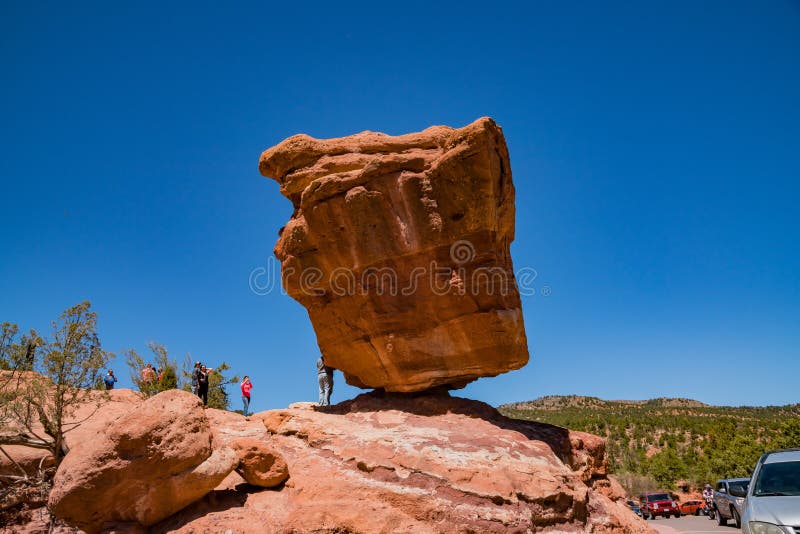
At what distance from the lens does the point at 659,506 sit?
98.9 ft

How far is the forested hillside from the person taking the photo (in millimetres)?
42250

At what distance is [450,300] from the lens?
42.4 ft

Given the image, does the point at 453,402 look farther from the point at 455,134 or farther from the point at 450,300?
the point at 455,134

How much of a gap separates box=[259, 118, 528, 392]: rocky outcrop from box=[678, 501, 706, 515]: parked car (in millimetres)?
27564

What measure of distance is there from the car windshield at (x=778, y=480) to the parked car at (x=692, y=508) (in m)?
29.6

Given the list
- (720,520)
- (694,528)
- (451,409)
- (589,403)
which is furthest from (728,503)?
(589,403)

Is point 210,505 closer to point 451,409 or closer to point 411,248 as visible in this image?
point 451,409

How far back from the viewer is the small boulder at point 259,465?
968cm

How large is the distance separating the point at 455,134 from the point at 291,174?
4.60 metres

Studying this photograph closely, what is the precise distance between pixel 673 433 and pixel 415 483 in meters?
64.3

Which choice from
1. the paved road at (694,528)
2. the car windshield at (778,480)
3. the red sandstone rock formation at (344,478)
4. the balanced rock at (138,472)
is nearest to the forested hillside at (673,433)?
the paved road at (694,528)

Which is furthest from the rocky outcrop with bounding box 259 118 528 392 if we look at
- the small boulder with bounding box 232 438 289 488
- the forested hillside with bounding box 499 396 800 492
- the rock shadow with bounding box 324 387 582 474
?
the forested hillside with bounding box 499 396 800 492

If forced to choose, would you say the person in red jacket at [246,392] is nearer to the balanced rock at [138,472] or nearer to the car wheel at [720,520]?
the balanced rock at [138,472]

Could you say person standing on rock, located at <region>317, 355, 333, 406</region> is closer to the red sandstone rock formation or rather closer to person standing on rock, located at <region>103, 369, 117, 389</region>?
the red sandstone rock formation
